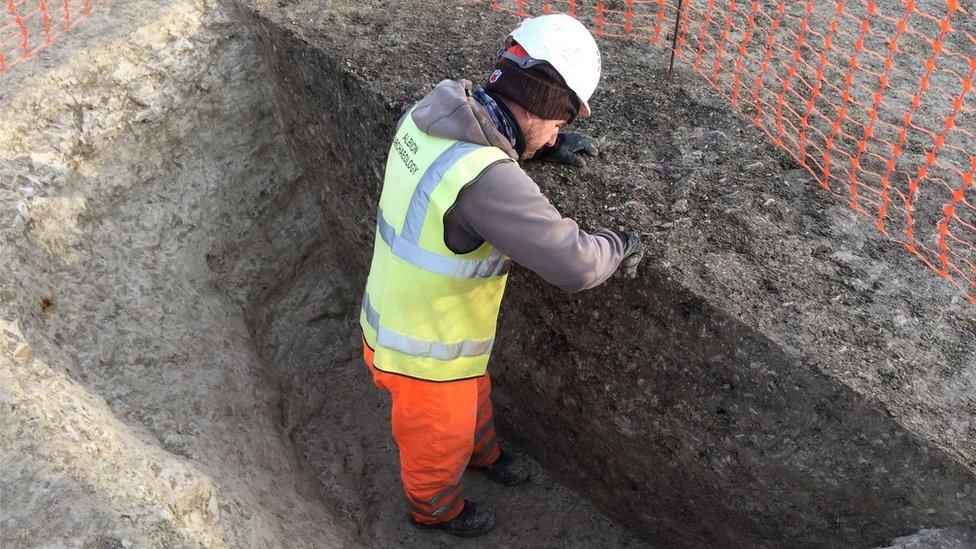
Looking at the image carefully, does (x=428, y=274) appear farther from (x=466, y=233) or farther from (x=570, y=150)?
(x=570, y=150)

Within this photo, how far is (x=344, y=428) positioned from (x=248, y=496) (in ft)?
4.19

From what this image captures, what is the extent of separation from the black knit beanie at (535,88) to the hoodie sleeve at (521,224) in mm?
234

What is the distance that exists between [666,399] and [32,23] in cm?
356

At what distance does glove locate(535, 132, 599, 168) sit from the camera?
321 centimetres

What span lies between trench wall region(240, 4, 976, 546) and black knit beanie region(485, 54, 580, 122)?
2.39 feet

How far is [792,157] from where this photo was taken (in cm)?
331

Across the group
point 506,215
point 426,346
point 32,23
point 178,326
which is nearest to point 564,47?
point 506,215

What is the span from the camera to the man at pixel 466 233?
92.3 inches

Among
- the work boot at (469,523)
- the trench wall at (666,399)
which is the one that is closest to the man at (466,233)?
the trench wall at (666,399)

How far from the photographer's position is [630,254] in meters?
2.80

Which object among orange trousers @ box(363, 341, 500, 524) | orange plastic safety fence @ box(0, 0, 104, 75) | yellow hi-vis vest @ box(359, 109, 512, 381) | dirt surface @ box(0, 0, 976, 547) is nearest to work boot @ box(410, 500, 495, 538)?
dirt surface @ box(0, 0, 976, 547)

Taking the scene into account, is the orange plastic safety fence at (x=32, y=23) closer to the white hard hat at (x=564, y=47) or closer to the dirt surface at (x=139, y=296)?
the dirt surface at (x=139, y=296)

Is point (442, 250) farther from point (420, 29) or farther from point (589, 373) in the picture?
point (420, 29)

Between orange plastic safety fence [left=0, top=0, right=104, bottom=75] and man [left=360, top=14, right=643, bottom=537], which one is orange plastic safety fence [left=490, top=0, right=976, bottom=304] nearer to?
man [left=360, top=14, right=643, bottom=537]
